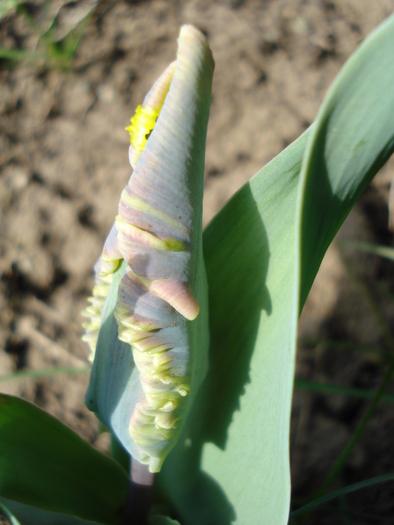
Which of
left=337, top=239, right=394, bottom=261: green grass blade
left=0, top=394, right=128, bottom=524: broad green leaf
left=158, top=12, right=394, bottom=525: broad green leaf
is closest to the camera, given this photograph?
left=158, top=12, right=394, bottom=525: broad green leaf

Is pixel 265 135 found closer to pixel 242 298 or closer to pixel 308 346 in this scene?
pixel 308 346

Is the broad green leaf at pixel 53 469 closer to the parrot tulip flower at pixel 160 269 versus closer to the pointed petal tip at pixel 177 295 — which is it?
the parrot tulip flower at pixel 160 269

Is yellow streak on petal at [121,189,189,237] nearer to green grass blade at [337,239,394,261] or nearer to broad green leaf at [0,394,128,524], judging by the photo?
broad green leaf at [0,394,128,524]

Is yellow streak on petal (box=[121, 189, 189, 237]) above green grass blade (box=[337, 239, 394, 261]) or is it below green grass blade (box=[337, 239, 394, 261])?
above

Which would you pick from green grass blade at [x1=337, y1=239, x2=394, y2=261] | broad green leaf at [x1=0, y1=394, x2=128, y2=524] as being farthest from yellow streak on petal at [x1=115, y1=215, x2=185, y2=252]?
green grass blade at [x1=337, y1=239, x2=394, y2=261]

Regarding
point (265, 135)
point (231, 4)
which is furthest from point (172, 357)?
point (231, 4)

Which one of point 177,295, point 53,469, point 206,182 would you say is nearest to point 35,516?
point 53,469

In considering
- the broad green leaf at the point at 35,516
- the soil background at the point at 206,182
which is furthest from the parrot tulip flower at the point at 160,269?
the soil background at the point at 206,182
